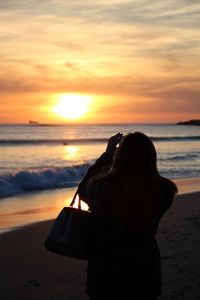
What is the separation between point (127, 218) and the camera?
306cm

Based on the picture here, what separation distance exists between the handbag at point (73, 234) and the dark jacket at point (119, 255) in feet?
0.16

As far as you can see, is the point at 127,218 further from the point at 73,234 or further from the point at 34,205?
the point at 34,205

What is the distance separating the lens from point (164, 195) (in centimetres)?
313

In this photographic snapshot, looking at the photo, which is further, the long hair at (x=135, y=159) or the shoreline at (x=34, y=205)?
the shoreline at (x=34, y=205)

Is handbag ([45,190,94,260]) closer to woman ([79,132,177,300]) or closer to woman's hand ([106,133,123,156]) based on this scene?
woman ([79,132,177,300])

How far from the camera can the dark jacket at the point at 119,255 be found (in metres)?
3.08

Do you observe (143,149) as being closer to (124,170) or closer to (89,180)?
(124,170)

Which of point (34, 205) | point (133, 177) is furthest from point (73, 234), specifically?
point (34, 205)

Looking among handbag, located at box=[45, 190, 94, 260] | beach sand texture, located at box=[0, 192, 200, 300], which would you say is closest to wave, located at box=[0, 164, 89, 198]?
beach sand texture, located at box=[0, 192, 200, 300]

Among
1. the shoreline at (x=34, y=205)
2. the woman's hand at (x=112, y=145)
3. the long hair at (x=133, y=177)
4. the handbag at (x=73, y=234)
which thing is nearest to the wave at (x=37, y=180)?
the shoreline at (x=34, y=205)

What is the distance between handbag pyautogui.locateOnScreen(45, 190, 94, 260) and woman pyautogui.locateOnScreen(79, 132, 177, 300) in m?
0.05

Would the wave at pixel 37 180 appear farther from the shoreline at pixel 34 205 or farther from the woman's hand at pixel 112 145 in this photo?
the woman's hand at pixel 112 145

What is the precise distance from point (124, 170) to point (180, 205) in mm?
9282

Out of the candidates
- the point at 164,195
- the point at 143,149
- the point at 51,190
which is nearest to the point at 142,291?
the point at 164,195
